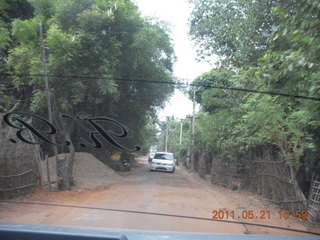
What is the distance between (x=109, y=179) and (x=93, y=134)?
10384mm

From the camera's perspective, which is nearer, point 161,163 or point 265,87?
point 265,87

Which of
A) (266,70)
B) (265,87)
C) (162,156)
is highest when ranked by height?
(265,87)

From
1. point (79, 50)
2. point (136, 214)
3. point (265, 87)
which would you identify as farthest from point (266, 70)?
point (79, 50)

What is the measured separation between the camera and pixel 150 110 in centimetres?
1905

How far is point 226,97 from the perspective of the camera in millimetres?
14906

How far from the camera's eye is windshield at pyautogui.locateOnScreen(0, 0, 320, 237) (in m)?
6.33

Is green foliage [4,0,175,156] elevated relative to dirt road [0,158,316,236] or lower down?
elevated

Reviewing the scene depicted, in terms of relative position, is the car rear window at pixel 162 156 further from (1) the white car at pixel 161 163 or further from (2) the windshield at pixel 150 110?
(2) the windshield at pixel 150 110

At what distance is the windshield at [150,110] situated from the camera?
20.8ft
